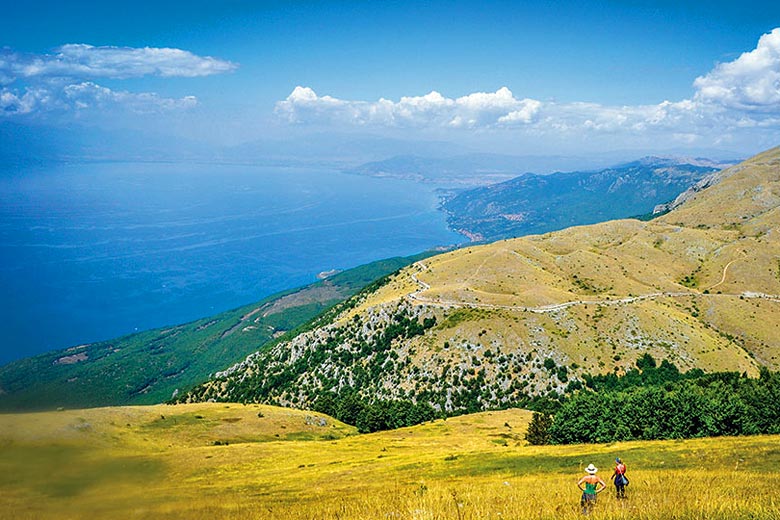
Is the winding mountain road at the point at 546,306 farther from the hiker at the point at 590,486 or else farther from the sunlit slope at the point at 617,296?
the hiker at the point at 590,486

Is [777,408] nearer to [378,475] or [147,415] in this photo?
[378,475]

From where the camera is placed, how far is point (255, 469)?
1671 inches

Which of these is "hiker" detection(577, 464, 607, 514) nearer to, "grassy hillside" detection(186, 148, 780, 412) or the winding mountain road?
"grassy hillside" detection(186, 148, 780, 412)

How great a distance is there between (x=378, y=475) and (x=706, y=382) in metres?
56.3

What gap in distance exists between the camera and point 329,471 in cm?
Answer: 4084

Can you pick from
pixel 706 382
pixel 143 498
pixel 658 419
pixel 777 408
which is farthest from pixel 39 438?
pixel 706 382

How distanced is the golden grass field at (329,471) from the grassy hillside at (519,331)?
25230 millimetres

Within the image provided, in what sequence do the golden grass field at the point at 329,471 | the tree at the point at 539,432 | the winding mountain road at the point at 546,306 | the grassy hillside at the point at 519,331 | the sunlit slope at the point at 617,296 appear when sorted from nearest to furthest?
the golden grass field at the point at 329,471 < the tree at the point at 539,432 < the grassy hillside at the point at 519,331 < the sunlit slope at the point at 617,296 < the winding mountain road at the point at 546,306

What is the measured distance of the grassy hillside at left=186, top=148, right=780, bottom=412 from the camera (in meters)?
103

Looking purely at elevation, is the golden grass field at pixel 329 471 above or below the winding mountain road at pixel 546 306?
above

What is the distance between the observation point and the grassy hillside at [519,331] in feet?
338

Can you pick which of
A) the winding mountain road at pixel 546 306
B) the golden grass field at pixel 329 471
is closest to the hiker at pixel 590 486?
the golden grass field at pixel 329 471

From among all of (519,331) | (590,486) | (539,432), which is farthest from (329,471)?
(519,331)

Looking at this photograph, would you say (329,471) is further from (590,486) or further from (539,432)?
(539,432)
